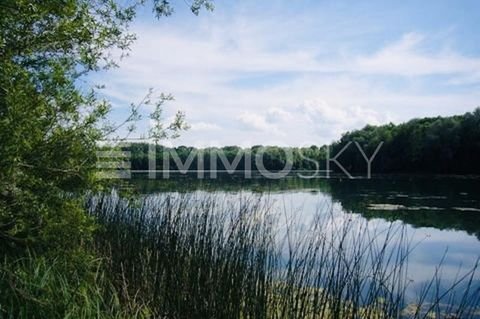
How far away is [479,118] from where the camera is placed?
3177 cm

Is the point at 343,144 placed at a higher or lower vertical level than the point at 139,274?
higher

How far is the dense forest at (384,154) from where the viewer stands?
3209 cm

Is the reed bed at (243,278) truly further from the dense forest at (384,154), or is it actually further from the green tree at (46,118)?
the dense forest at (384,154)

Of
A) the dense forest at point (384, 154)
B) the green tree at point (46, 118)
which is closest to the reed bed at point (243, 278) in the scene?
the green tree at point (46, 118)

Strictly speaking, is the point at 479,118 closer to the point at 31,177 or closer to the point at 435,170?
the point at 435,170

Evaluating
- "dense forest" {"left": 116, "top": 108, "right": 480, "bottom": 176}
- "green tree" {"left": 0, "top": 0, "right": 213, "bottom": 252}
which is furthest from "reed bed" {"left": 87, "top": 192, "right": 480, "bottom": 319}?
"dense forest" {"left": 116, "top": 108, "right": 480, "bottom": 176}

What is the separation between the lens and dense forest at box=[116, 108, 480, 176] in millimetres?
32094

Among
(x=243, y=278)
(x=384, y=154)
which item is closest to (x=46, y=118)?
(x=243, y=278)

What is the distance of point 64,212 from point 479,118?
113 feet

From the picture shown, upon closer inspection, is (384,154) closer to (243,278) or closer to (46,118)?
(243,278)

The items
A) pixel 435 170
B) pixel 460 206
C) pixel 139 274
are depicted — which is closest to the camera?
pixel 139 274

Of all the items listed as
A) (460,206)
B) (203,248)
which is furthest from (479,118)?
(203,248)

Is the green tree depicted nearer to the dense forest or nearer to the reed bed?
the reed bed

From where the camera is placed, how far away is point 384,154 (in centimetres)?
4147
